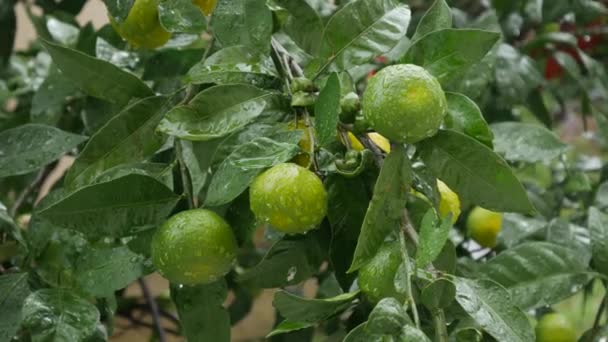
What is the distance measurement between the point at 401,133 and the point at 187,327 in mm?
225

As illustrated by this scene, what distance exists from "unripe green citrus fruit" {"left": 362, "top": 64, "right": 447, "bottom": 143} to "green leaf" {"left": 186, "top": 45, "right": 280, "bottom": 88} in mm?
130

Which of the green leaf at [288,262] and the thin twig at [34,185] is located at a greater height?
the green leaf at [288,262]

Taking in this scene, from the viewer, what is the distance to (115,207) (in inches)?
22.5

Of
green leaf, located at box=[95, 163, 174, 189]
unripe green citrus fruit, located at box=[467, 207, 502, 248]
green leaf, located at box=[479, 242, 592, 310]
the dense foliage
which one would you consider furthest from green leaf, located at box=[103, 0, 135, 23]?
unripe green citrus fruit, located at box=[467, 207, 502, 248]

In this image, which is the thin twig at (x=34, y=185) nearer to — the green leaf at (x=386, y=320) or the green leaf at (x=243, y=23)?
the green leaf at (x=243, y=23)

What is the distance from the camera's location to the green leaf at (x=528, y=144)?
832mm

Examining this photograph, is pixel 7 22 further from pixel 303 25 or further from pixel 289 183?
pixel 289 183

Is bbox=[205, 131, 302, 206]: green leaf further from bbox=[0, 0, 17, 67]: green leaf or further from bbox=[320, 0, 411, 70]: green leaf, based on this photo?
bbox=[0, 0, 17, 67]: green leaf

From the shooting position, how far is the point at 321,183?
0.52 metres

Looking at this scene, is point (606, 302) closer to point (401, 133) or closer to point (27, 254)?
point (401, 133)

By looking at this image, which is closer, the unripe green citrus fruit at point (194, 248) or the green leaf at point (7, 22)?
the unripe green citrus fruit at point (194, 248)

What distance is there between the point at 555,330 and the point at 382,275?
32 centimetres

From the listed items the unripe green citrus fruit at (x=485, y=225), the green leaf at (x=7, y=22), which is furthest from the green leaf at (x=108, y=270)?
the green leaf at (x=7, y=22)

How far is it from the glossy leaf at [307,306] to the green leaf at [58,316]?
18 centimetres
